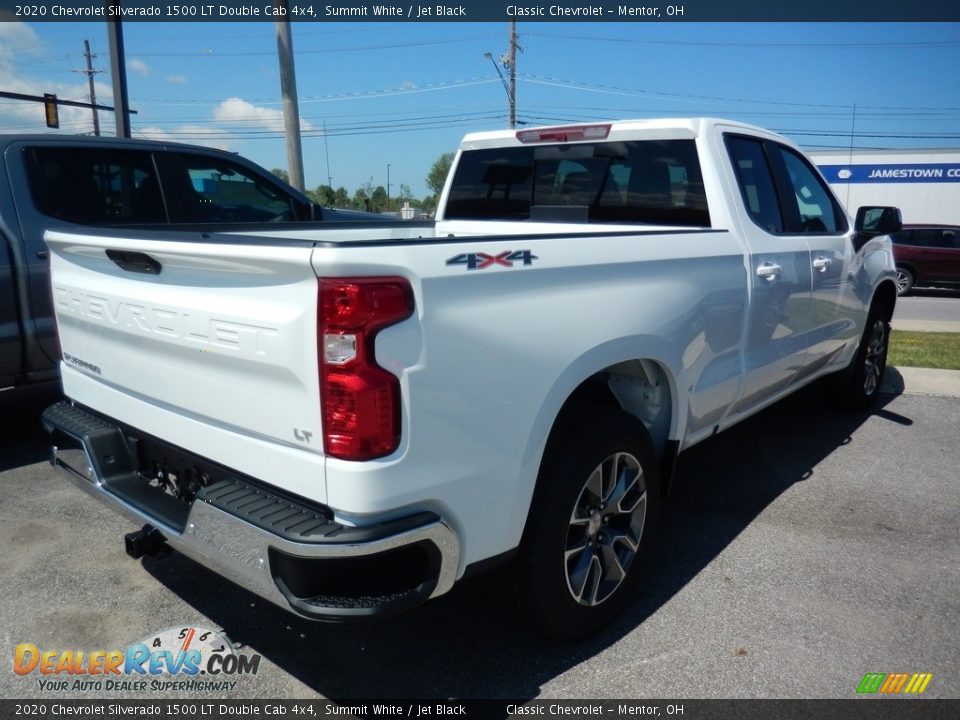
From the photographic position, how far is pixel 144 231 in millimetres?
2789

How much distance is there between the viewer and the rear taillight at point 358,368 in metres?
1.97

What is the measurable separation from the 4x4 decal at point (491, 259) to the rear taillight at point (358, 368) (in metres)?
0.22

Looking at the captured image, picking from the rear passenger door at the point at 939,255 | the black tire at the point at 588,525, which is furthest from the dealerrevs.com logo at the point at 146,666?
the rear passenger door at the point at 939,255

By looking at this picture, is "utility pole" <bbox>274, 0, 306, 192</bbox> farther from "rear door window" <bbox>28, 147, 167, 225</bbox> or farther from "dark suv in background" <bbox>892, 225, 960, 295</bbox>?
"dark suv in background" <bbox>892, 225, 960, 295</bbox>

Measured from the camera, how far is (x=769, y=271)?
3.81 meters

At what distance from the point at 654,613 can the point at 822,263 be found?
248 centimetres

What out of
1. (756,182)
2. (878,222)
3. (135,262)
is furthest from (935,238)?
(135,262)

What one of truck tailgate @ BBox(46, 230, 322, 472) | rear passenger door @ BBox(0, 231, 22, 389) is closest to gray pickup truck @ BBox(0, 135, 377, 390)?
rear passenger door @ BBox(0, 231, 22, 389)

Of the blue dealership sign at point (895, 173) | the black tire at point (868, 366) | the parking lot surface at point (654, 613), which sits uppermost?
the blue dealership sign at point (895, 173)

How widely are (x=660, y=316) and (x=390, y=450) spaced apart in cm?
140

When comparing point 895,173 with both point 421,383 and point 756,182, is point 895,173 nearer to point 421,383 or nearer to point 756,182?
point 756,182

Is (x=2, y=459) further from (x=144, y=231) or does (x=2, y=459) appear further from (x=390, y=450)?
(x=390, y=450)

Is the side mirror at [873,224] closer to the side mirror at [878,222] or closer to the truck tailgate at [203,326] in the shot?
the side mirror at [878,222]

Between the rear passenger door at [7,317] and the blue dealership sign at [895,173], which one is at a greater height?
the blue dealership sign at [895,173]
